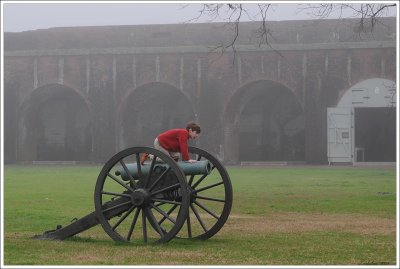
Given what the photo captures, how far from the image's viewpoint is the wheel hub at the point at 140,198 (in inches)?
319

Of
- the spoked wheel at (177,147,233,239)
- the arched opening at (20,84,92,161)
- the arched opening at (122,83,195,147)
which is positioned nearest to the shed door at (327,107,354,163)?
the arched opening at (122,83,195,147)

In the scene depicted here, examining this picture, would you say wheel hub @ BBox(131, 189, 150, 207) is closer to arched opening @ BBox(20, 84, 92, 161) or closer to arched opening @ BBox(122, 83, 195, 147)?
arched opening @ BBox(122, 83, 195, 147)

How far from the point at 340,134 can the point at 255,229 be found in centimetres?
1987

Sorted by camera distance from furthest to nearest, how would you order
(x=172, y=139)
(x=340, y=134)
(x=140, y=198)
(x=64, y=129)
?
(x=64, y=129), (x=340, y=134), (x=172, y=139), (x=140, y=198)

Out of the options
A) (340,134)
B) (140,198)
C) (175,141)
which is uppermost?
(340,134)

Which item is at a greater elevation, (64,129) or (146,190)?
(64,129)

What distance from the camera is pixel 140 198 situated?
811 cm

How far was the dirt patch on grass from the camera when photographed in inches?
392

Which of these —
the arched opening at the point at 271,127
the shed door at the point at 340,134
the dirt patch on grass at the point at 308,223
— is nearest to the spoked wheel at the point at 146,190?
the dirt patch on grass at the point at 308,223

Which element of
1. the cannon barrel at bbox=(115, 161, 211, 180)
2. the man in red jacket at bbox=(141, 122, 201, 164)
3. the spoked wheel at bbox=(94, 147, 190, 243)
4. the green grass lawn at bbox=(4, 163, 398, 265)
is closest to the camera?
the green grass lawn at bbox=(4, 163, 398, 265)

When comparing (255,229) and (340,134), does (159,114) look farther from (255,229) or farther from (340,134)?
(255,229)

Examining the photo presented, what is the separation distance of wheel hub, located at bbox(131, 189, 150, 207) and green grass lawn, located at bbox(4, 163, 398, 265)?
372mm

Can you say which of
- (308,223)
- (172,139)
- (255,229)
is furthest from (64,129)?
(172,139)

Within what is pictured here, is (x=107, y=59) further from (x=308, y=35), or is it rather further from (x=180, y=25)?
(x=308, y=35)
